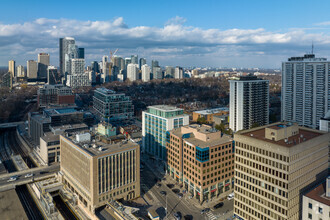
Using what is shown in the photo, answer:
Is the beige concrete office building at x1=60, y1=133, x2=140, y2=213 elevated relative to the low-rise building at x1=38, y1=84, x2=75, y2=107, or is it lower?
lower

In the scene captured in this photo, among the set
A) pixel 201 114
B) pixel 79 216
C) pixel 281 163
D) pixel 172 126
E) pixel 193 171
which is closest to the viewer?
pixel 281 163

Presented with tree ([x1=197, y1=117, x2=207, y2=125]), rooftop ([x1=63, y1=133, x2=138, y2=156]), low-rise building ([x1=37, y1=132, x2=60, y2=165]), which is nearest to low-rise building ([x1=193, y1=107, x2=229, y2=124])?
tree ([x1=197, y1=117, x2=207, y2=125])

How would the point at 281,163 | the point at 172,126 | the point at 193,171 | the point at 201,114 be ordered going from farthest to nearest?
the point at 201,114, the point at 172,126, the point at 193,171, the point at 281,163

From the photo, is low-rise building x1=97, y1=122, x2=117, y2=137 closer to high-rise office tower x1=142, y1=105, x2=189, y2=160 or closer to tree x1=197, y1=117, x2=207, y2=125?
high-rise office tower x1=142, y1=105, x2=189, y2=160

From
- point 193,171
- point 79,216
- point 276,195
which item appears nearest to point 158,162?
point 193,171

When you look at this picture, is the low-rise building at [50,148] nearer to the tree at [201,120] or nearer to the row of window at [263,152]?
the row of window at [263,152]

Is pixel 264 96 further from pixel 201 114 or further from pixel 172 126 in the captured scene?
pixel 172 126

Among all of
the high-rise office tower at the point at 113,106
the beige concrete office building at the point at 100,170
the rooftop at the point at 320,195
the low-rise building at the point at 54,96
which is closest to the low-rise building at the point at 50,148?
the beige concrete office building at the point at 100,170
